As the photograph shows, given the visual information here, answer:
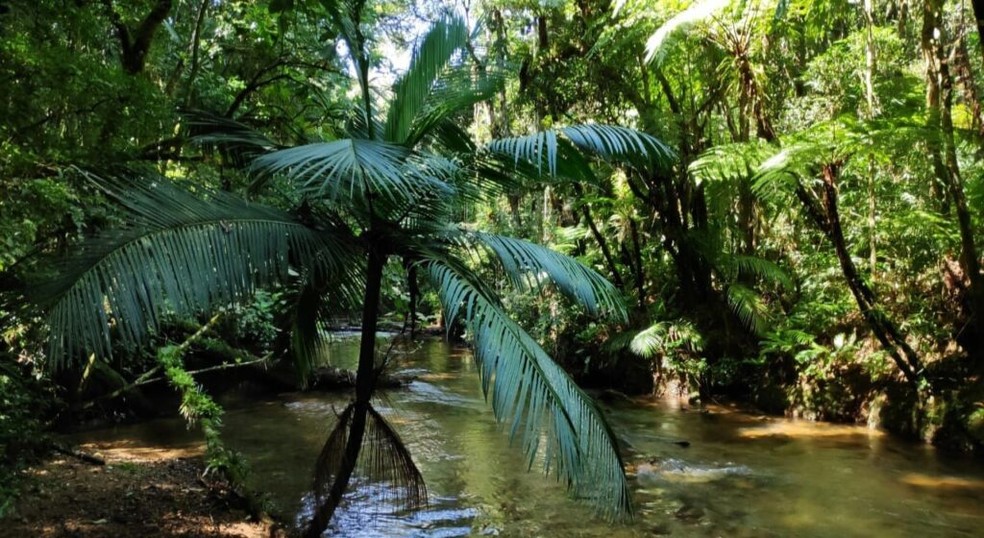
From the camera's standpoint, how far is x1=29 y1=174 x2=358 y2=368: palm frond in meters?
2.27

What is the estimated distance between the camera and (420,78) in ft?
12.0

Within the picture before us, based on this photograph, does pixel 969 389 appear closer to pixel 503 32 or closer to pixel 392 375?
pixel 392 375

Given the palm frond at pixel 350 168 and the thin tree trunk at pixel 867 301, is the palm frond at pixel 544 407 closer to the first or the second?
the palm frond at pixel 350 168

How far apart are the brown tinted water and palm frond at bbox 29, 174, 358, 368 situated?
284cm

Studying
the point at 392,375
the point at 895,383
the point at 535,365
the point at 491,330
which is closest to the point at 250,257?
the point at 491,330

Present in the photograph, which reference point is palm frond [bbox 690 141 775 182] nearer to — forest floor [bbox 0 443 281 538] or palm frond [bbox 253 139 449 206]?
palm frond [bbox 253 139 449 206]

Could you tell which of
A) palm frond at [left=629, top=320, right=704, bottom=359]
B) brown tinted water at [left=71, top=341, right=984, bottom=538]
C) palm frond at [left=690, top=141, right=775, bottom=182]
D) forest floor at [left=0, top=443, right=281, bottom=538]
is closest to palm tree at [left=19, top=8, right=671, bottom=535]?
forest floor at [left=0, top=443, right=281, bottom=538]

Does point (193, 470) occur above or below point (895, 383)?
below

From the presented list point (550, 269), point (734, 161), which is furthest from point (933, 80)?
point (550, 269)

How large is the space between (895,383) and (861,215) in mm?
2355

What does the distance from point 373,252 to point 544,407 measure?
137 cm

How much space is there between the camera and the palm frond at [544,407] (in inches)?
100.0

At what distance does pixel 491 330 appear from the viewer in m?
2.78

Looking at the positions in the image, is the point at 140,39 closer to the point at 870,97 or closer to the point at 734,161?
→ the point at 734,161
